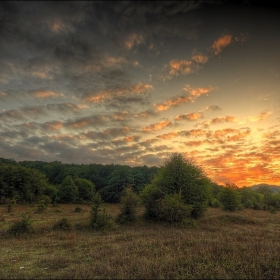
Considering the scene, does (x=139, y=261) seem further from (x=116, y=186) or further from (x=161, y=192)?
(x=116, y=186)

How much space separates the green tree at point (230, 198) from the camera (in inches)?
1849

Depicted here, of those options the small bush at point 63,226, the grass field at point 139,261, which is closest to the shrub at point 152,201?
the small bush at point 63,226

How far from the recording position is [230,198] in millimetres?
47344

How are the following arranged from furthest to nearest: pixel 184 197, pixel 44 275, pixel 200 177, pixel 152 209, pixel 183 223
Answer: pixel 200 177 < pixel 184 197 < pixel 152 209 < pixel 183 223 < pixel 44 275

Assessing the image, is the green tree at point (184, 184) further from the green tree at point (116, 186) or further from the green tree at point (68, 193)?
the green tree at point (116, 186)

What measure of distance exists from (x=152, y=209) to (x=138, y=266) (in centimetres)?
1881

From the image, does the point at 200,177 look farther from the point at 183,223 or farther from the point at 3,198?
the point at 3,198

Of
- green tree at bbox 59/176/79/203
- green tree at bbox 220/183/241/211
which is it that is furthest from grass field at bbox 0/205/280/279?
green tree at bbox 59/176/79/203

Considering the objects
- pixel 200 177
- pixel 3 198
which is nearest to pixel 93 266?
pixel 200 177

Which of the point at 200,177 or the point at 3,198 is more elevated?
the point at 200,177

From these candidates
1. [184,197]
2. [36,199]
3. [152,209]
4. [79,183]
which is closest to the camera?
[152,209]

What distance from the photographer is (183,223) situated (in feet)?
81.0

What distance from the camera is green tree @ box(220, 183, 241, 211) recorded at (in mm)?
46969

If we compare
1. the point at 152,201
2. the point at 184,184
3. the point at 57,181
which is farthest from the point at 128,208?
the point at 57,181
